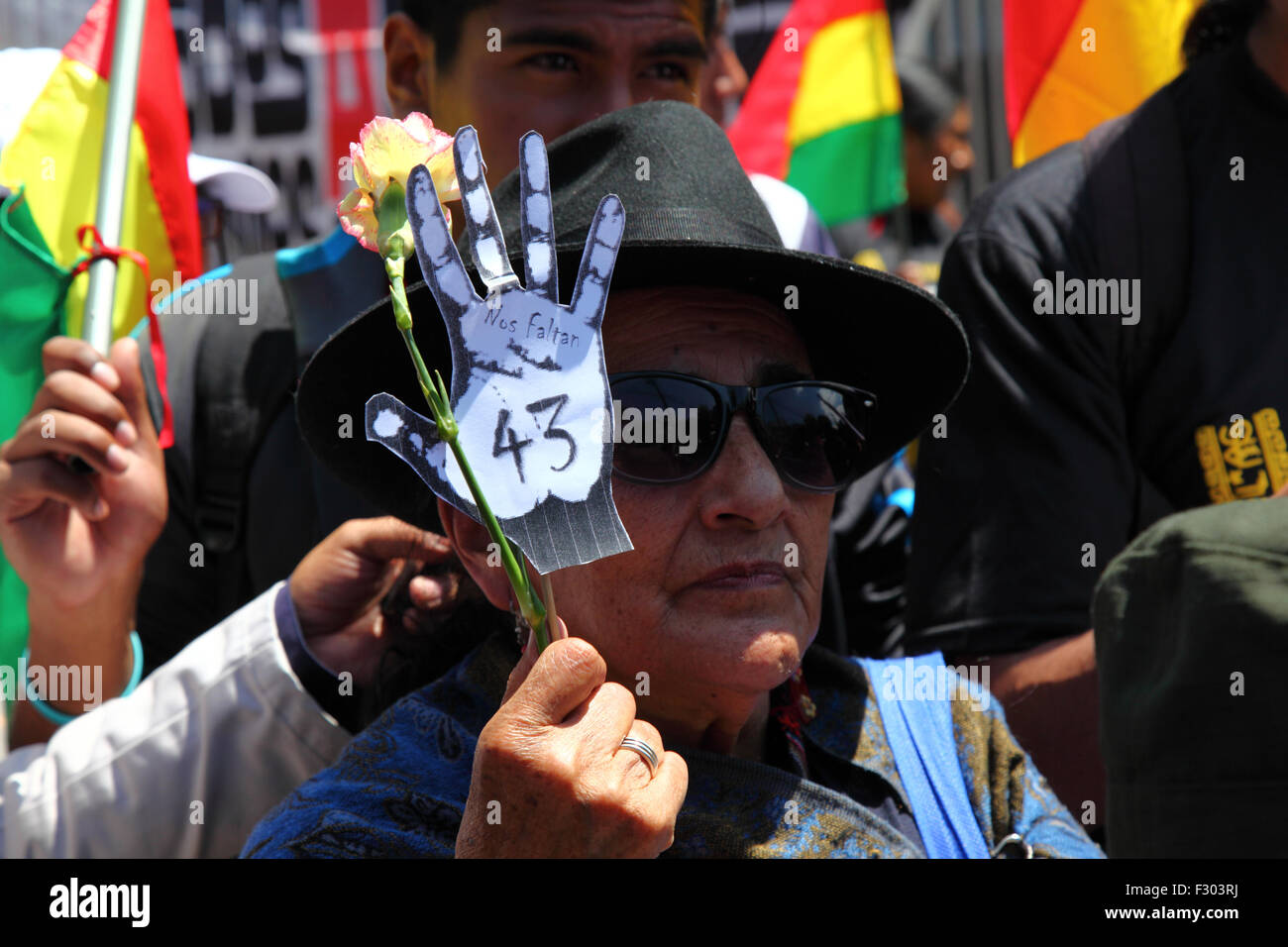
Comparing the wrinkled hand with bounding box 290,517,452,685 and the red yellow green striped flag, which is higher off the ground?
the red yellow green striped flag

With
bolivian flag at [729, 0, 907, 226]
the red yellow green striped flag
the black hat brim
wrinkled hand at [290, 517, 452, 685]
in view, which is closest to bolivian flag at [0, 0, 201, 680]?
the red yellow green striped flag

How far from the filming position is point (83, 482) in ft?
7.48

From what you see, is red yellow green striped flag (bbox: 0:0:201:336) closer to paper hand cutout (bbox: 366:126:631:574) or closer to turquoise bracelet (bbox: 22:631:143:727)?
turquoise bracelet (bbox: 22:631:143:727)

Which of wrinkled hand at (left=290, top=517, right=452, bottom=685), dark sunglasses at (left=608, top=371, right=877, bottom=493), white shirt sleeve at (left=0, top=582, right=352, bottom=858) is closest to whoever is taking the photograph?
dark sunglasses at (left=608, top=371, right=877, bottom=493)

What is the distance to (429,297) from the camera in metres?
1.75

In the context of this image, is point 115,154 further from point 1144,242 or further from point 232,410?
point 1144,242

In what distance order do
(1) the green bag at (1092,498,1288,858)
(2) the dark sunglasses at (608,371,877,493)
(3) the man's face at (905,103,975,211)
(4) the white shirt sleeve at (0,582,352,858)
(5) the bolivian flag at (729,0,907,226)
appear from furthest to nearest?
(3) the man's face at (905,103,975,211) < (5) the bolivian flag at (729,0,907,226) < (4) the white shirt sleeve at (0,582,352,858) < (2) the dark sunglasses at (608,371,877,493) < (1) the green bag at (1092,498,1288,858)

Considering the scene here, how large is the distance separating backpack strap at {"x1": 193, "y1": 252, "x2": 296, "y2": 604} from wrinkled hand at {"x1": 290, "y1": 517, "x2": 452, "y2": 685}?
0.40 meters

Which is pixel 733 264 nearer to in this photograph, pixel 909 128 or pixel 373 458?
pixel 373 458

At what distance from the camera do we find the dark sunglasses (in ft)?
5.52

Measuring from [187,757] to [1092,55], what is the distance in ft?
8.64

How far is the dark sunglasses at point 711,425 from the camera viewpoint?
5.52 ft
